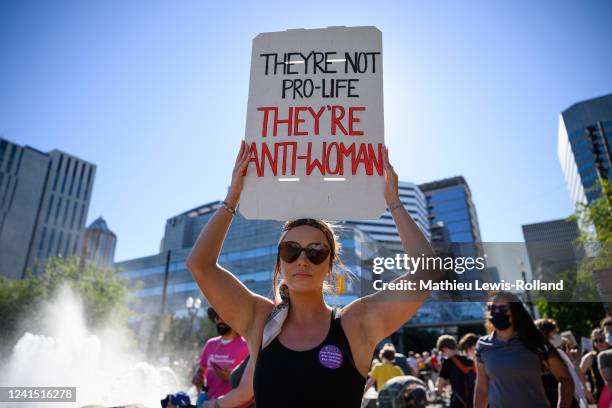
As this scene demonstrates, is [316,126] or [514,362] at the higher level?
[316,126]

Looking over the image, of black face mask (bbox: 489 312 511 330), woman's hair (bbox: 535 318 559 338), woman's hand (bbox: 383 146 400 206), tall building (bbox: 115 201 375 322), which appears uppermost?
tall building (bbox: 115 201 375 322)

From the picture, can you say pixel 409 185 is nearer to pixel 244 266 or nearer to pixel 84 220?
pixel 244 266

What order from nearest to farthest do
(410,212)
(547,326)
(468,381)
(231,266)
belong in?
(547,326) < (468,381) < (231,266) < (410,212)

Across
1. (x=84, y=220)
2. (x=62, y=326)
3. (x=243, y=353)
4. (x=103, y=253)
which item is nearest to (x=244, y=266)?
(x=62, y=326)

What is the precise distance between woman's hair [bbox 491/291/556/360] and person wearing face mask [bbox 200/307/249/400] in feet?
8.74

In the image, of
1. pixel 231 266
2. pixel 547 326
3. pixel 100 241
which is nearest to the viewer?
pixel 547 326

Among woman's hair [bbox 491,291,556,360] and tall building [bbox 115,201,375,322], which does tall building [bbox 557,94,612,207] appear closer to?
tall building [bbox 115,201,375,322]

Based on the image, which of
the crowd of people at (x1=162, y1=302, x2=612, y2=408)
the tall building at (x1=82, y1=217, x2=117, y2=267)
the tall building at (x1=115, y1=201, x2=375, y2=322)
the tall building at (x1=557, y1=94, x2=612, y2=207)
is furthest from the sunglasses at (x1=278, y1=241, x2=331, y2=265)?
the tall building at (x1=82, y1=217, x2=117, y2=267)

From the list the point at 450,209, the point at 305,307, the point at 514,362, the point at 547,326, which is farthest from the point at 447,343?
the point at 450,209

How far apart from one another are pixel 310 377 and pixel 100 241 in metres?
160

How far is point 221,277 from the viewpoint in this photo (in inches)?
70.7

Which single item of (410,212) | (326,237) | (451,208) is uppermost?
(451,208)

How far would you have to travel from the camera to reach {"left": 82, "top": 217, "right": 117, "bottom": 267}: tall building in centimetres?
13588

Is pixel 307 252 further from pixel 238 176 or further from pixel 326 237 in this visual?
pixel 238 176
